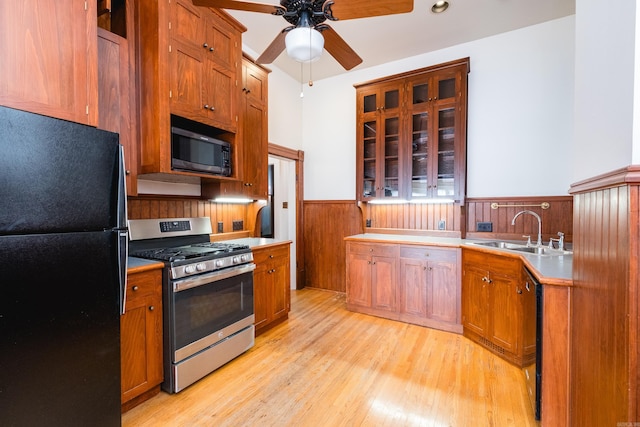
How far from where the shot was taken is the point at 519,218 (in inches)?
127

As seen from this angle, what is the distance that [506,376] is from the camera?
2258mm

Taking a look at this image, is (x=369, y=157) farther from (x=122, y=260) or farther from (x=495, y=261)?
(x=122, y=260)

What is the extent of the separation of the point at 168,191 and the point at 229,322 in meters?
1.31

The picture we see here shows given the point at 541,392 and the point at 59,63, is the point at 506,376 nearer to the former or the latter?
the point at 541,392

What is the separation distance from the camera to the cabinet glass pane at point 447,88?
3.31m

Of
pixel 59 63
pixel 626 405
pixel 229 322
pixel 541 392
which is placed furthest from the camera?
pixel 229 322

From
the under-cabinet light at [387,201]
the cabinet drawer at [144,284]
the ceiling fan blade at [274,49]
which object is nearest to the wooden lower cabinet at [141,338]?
the cabinet drawer at [144,284]

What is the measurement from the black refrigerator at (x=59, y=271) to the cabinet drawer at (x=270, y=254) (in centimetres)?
133

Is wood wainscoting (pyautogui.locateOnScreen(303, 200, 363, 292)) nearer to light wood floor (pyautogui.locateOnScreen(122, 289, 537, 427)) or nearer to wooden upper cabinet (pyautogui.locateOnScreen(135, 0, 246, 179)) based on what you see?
light wood floor (pyautogui.locateOnScreen(122, 289, 537, 427))

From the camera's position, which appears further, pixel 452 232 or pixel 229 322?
pixel 452 232

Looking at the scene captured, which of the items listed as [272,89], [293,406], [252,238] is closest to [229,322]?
[293,406]

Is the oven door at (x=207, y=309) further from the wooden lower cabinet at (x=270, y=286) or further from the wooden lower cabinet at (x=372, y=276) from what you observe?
the wooden lower cabinet at (x=372, y=276)

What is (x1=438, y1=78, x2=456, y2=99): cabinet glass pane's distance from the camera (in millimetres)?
3309

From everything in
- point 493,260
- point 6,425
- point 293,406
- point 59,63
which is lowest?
point 293,406
